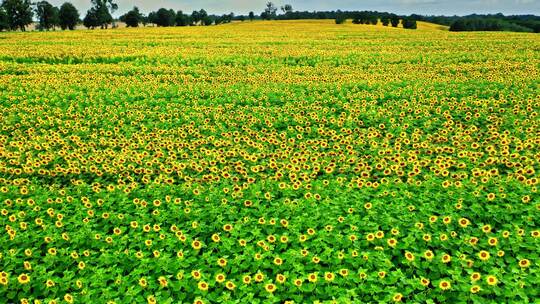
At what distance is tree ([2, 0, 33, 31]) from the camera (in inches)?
3260

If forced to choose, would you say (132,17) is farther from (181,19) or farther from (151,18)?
(181,19)

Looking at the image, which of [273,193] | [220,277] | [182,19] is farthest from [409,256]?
[182,19]

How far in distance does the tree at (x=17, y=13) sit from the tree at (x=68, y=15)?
20.8ft

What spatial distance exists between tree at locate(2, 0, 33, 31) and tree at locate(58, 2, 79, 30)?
20.8 feet

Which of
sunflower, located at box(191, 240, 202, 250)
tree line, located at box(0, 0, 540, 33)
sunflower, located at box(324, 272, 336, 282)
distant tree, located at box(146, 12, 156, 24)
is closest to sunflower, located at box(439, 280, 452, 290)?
sunflower, located at box(324, 272, 336, 282)

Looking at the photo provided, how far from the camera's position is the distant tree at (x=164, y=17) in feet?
330

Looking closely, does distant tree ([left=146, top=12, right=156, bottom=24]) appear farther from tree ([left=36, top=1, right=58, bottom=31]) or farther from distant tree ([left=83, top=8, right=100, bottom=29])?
tree ([left=36, top=1, right=58, bottom=31])

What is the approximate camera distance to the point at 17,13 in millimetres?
84562

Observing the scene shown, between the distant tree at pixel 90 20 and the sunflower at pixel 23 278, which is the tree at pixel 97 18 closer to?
A: the distant tree at pixel 90 20

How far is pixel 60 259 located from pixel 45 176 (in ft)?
11.5

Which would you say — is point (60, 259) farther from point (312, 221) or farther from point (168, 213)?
point (312, 221)

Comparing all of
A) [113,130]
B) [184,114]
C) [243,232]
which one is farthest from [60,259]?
[184,114]

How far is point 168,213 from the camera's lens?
6.21m

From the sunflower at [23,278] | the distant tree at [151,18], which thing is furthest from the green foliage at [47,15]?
the sunflower at [23,278]
